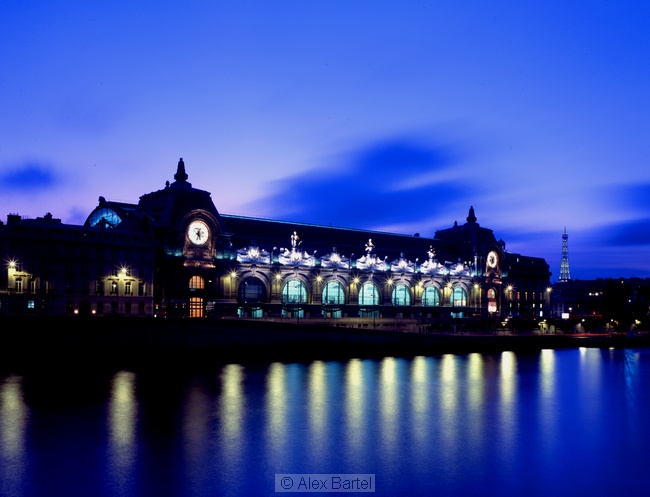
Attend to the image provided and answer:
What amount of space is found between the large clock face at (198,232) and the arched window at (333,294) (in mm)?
22591

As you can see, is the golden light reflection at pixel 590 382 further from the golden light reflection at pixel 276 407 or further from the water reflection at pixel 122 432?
the water reflection at pixel 122 432

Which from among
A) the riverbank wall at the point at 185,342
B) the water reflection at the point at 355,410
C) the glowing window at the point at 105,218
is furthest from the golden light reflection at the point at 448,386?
the glowing window at the point at 105,218

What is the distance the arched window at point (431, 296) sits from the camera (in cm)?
11669

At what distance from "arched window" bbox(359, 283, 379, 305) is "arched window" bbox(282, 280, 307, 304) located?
11313mm

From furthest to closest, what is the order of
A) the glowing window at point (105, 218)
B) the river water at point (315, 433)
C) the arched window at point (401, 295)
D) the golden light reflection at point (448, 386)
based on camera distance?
the arched window at point (401, 295)
the glowing window at point (105, 218)
the golden light reflection at point (448, 386)
the river water at point (315, 433)

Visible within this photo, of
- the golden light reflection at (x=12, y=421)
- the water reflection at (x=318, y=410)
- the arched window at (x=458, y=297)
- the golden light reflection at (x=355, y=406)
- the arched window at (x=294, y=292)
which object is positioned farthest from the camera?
the arched window at (x=458, y=297)

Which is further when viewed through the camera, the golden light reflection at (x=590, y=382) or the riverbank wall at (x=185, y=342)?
the riverbank wall at (x=185, y=342)

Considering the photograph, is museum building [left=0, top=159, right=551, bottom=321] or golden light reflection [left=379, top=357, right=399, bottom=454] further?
→ museum building [left=0, top=159, right=551, bottom=321]

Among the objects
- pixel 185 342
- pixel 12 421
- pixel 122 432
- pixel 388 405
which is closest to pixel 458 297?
pixel 185 342

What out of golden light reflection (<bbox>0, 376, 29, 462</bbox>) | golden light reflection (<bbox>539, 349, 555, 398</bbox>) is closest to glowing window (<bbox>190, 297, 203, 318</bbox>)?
golden light reflection (<bbox>0, 376, 29, 462</bbox>)

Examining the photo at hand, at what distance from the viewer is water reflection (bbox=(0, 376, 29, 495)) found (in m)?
23.5

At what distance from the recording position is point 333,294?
104062 millimetres

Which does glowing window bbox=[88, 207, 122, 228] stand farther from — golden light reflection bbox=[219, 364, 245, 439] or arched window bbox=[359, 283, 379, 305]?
golden light reflection bbox=[219, 364, 245, 439]

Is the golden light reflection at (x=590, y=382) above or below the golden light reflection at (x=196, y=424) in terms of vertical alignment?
below
